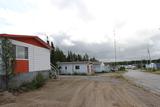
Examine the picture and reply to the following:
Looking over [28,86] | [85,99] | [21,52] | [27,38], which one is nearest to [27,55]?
[21,52]

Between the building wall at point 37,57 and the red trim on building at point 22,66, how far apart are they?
786 mm

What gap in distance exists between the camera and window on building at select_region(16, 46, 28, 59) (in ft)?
54.8

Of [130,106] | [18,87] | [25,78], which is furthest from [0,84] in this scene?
[130,106]

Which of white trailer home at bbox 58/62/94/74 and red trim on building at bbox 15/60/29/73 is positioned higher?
red trim on building at bbox 15/60/29/73

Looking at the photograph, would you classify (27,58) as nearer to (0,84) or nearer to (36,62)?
(36,62)

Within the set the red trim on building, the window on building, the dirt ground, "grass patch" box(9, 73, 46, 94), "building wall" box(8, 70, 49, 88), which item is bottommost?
the dirt ground

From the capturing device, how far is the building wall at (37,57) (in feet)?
62.1

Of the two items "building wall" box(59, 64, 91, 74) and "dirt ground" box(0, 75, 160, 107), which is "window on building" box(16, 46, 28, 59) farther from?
"building wall" box(59, 64, 91, 74)

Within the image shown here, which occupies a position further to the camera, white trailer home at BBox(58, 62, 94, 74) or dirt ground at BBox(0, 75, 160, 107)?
white trailer home at BBox(58, 62, 94, 74)

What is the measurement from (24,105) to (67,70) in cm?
3886

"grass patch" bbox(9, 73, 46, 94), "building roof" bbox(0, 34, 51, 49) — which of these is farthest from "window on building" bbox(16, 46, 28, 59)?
"grass patch" bbox(9, 73, 46, 94)

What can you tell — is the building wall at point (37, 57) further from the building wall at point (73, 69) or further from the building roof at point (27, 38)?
the building wall at point (73, 69)

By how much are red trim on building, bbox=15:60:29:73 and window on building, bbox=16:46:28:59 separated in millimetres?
388

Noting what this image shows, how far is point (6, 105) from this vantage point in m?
9.99
